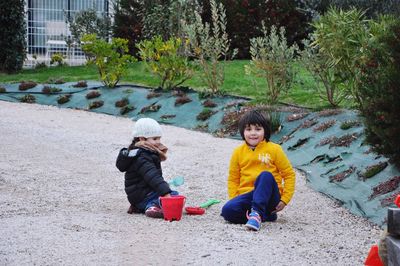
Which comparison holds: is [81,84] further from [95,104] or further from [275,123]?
[275,123]

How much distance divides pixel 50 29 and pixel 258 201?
17821mm

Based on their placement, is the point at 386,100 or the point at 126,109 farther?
the point at 126,109

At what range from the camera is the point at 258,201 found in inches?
224

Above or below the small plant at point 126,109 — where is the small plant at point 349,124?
above

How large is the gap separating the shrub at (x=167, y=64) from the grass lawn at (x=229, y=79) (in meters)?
0.45

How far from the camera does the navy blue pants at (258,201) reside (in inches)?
225

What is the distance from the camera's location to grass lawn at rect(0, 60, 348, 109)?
12.7 meters

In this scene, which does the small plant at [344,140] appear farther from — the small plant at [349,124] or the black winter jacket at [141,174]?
the black winter jacket at [141,174]

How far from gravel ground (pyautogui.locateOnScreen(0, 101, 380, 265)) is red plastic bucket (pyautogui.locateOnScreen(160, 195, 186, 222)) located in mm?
86

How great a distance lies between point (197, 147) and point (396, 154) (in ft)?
13.8

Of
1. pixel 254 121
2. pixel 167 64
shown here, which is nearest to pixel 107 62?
pixel 167 64

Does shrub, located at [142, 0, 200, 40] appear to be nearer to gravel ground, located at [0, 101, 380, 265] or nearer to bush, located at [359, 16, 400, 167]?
gravel ground, located at [0, 101, 380, 265]

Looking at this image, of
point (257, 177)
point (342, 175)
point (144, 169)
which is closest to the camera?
point (257, 177)

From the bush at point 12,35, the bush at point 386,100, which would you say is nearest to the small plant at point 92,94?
the bush at point 12,35
